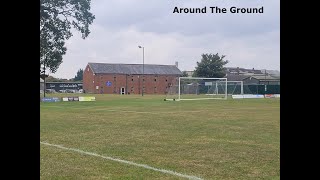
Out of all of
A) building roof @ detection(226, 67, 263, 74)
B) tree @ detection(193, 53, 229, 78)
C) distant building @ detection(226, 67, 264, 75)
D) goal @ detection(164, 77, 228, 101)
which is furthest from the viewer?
building roof @ detection(226, 67, 263, 74)

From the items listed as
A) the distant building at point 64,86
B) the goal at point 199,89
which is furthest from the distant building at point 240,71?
the distant building at point 64,86

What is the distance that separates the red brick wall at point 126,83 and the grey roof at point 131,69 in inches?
32.0

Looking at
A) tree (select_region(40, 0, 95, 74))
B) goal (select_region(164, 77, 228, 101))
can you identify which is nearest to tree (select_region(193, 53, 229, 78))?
goal (select_region(164, 77, 228, 101))

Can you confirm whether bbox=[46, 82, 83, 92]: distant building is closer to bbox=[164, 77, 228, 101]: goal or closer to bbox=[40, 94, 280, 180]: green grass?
bbox=[164, 77, 228, 101]: goal

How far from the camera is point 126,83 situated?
2606 inches

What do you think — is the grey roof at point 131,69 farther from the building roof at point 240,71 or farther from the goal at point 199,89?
the building roof at point 240,71

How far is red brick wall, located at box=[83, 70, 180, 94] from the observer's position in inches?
2499

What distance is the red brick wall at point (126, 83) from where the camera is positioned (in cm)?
6347

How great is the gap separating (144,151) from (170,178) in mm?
2399

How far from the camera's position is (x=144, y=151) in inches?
Result: 295

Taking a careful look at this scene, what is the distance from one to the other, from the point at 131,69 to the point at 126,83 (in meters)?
2.75

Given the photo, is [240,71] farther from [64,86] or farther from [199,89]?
[64,86]

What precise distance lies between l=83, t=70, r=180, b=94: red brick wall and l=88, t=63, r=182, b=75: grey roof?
812mm
